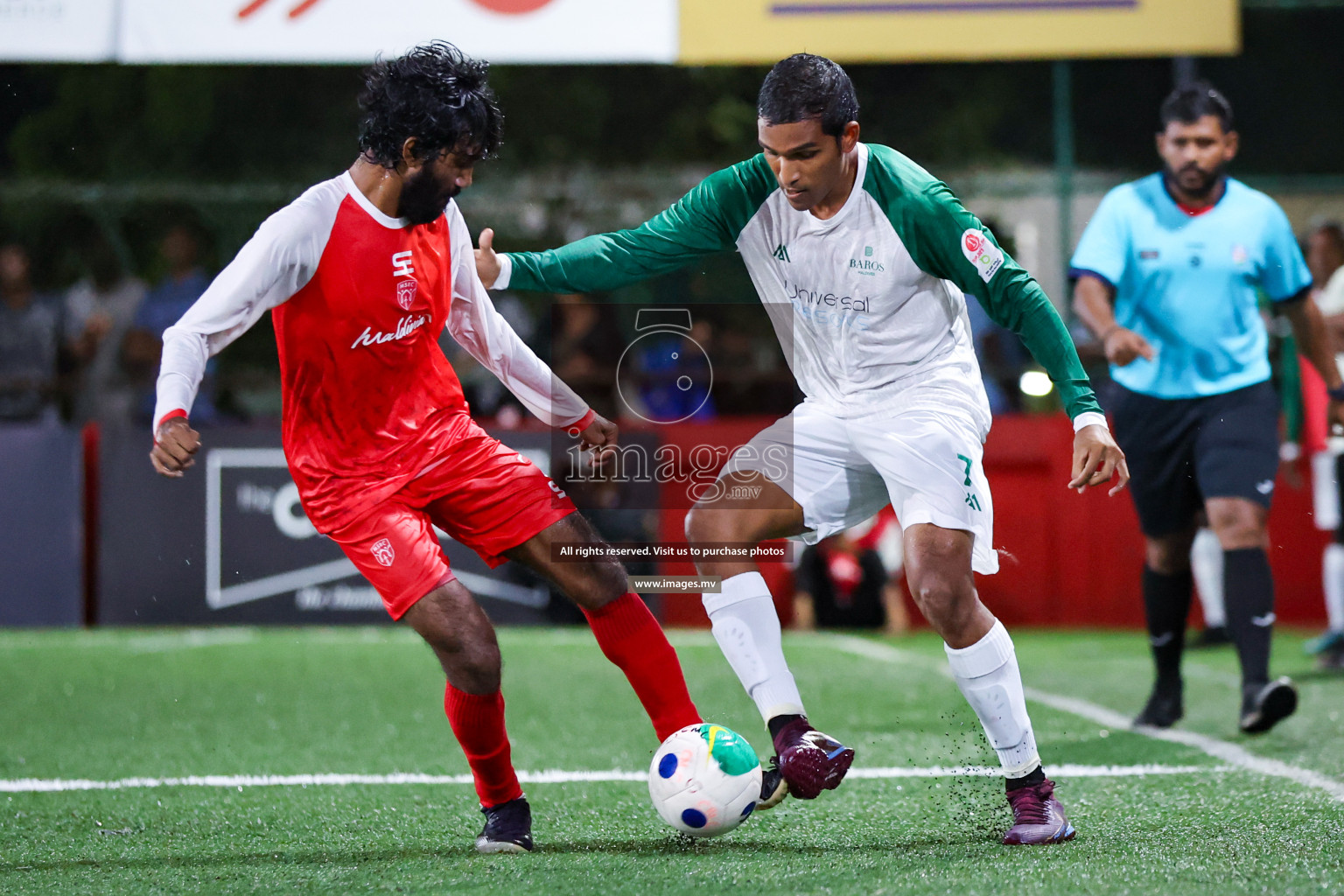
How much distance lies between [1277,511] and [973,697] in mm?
6563

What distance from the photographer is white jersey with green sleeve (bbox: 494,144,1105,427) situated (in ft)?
11.6

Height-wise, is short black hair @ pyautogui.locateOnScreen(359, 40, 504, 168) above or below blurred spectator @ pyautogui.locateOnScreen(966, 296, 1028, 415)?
above

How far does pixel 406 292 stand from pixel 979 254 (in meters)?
1.34

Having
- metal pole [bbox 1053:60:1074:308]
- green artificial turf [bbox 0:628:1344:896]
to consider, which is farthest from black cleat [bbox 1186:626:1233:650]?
metal pole [bbox 1053:60:1074:308]

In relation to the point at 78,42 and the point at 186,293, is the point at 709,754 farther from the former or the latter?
the point at 78,42

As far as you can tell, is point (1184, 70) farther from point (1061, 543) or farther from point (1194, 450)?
point (1194, 450)

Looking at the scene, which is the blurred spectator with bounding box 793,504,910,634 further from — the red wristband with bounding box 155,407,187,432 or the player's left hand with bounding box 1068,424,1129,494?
the red wristband with bounding box 155,407,187,432

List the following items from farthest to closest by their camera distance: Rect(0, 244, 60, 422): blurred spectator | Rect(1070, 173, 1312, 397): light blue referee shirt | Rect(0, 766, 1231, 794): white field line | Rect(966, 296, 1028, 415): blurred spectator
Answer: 1. Rect(0, 244, 60, 422): blurred spectator
2. Rect(966, 296, 1028, 415): blurred spectator
3. Rect(1070, 173, 1312, 397): light blue referee shirt
4. Rect(0, 766, 1231, 794): white field line

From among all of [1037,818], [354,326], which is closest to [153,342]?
[354,326]

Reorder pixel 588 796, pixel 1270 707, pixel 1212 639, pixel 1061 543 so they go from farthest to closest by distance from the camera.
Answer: pixel 1061 543 < pixel 1212 639 < pixel 1270 707 < pixel 588 796

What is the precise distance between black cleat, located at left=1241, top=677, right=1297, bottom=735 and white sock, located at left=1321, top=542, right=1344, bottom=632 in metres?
2.91

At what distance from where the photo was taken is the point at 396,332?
3.66 metres

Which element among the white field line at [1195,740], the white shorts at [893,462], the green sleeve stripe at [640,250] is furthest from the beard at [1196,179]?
the green sleeve stripe at [640,250]

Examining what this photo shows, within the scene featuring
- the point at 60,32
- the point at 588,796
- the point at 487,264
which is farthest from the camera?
the point at 60,32
